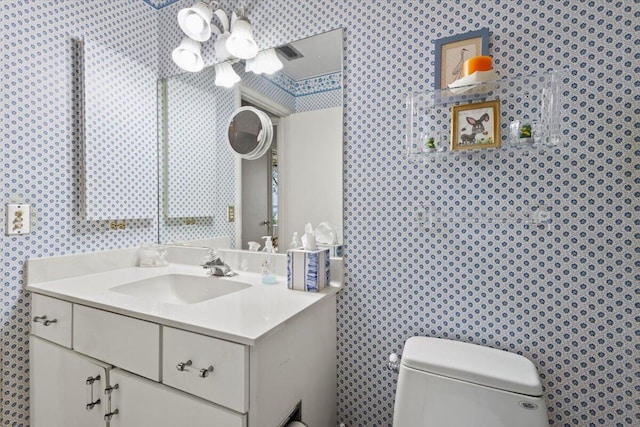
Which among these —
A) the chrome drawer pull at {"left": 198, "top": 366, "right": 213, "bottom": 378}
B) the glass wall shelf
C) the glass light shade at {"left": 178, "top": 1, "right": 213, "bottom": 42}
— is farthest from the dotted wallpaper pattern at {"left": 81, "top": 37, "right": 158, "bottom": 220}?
the glass wall shelf

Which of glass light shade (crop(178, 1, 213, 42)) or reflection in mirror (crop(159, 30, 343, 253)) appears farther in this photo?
glass light shade (crop(178, 1, 213, 42))

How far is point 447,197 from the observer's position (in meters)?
1.12

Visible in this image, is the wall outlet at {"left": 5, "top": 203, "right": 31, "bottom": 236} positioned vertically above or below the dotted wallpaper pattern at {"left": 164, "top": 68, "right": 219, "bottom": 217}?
below

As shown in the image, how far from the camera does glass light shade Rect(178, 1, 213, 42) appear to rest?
1.42 metres

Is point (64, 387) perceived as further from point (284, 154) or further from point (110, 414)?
point (284, 154)

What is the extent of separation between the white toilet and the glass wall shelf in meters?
0.66

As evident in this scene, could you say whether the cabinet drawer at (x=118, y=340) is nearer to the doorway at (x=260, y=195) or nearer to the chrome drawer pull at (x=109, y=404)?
the chrome drawer pull at (x=109, y=404)

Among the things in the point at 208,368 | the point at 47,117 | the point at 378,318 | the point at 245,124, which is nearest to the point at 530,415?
the point at 378,318

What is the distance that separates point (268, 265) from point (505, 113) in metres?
1.05

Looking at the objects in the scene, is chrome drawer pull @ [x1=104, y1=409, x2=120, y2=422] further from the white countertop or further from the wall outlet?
the wall outlet

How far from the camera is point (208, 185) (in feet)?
5.56

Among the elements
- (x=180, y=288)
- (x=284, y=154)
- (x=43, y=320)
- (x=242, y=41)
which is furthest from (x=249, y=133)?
(x=43, y=320)

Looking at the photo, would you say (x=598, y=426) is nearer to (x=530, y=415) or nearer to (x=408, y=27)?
(x=530, y=415)

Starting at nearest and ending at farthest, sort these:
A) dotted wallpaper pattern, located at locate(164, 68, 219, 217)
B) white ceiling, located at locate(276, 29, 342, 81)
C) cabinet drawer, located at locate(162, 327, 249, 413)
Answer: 1. cabinet drawer, located at locate(162, 327, 249, 413)
2. white ceiling, located at locate(276, 29, 342, 81)
3. dotted wallpaper pattern, located at locate(164, 68, 219, 217)
